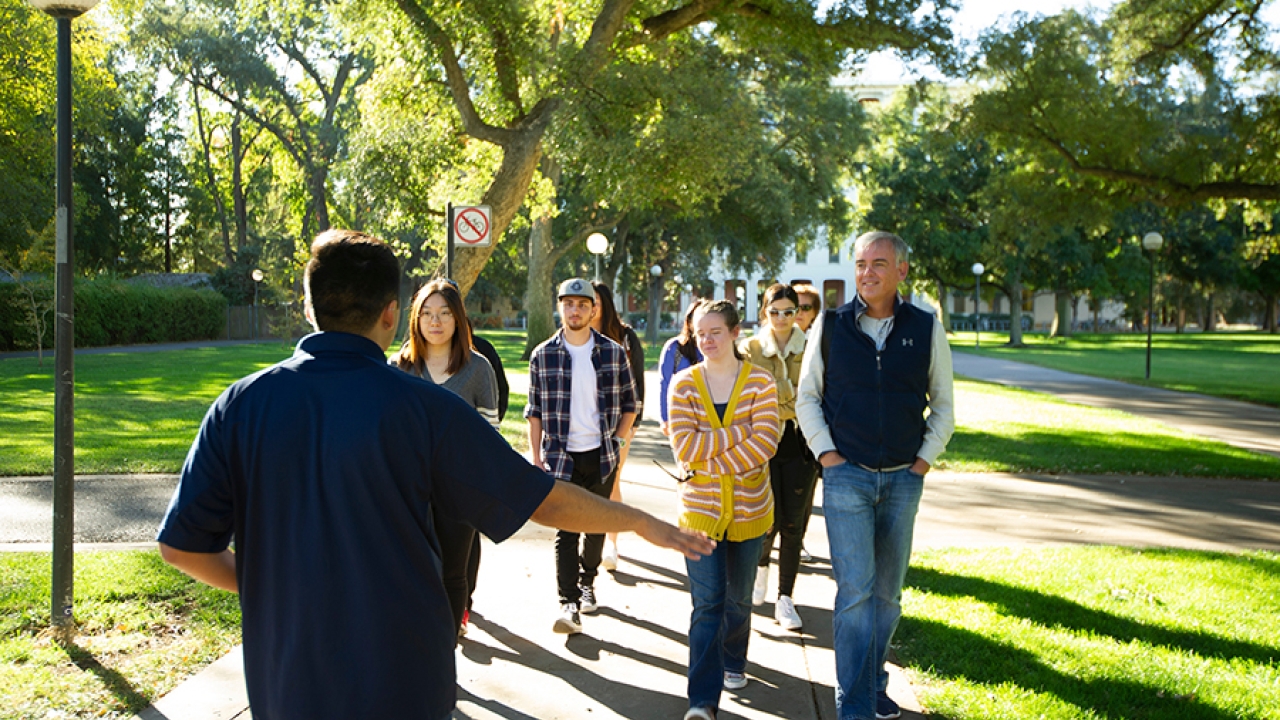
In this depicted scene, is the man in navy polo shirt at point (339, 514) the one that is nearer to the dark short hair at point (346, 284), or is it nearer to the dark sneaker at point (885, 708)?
the dark short hair at point (346, 284)

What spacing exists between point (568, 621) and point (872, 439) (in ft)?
7.35

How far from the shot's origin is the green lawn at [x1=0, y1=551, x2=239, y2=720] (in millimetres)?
4512

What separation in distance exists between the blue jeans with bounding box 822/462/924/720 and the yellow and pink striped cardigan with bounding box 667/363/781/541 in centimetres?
32

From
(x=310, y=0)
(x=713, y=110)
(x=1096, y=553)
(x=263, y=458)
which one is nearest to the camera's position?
(x=263, y=458)

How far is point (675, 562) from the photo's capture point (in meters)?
7.34

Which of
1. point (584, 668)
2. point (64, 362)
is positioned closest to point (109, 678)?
point (64, 362)

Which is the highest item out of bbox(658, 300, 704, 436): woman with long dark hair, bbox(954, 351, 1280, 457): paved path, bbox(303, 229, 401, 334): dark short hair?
bbox(303, 229, 401, 334): dark short hair

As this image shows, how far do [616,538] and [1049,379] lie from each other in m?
21.8

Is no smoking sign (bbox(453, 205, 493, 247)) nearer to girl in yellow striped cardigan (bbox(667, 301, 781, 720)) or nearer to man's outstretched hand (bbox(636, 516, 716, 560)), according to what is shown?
girl in yellow striped cardigan (bbox(667, 301, 781, 720))

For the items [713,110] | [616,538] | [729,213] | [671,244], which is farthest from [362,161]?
[671,244]

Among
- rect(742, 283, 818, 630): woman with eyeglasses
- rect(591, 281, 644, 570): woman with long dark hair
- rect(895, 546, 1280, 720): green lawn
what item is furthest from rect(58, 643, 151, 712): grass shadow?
rect(895, 546, 1280, 720): green lawn

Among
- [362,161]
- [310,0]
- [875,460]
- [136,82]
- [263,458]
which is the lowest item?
[875,460]

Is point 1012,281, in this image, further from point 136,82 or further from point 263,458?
point 263,458

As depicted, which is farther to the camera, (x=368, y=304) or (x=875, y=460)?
(x=875, y=460)
